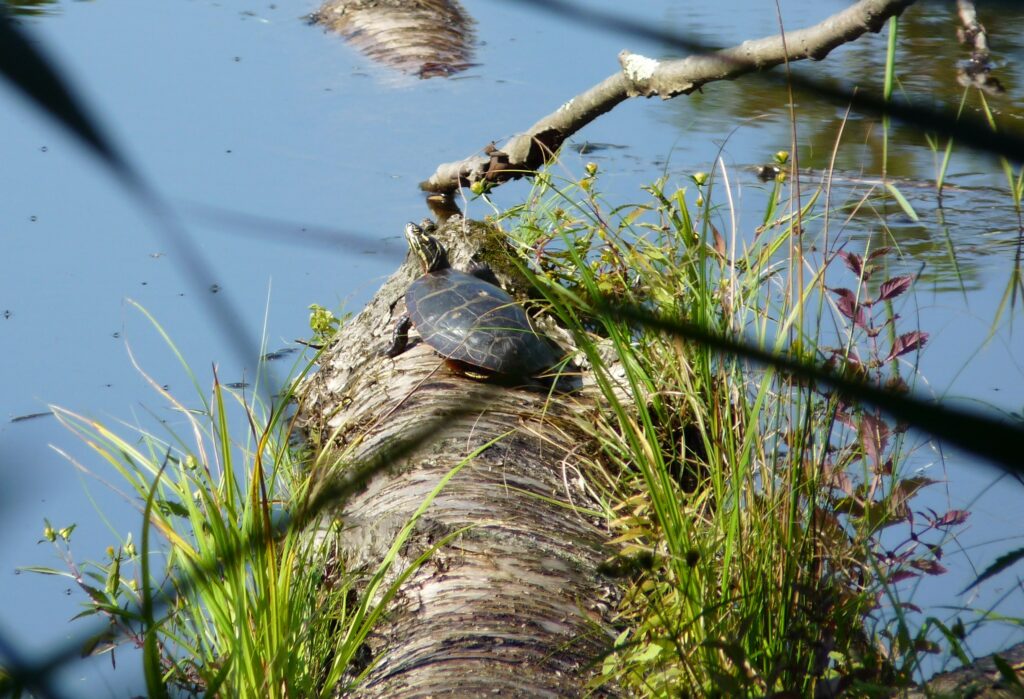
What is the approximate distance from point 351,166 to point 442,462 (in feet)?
8.68

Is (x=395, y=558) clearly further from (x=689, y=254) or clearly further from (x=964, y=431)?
(x=964, y=431)

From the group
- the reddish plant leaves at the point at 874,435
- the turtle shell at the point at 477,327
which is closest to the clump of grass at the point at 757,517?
the reddish plant leaves at the point at 874,435

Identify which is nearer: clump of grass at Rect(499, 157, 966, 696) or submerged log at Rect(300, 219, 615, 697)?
clump of grass at Rect(499, 157, 966, 696)

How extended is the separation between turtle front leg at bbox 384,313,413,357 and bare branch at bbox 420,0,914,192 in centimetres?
70

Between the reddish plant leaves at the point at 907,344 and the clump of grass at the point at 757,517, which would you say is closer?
the clump of grass at the point at 757,517

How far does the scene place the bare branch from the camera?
220cm

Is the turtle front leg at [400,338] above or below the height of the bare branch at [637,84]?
below

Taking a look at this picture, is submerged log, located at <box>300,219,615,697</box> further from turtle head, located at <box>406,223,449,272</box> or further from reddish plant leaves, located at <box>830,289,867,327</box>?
reddish plant leaves, located at <box>830,289,867,327</box>

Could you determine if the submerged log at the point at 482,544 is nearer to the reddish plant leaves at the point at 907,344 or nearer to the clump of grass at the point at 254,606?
the clump of grass at the point at 254,606

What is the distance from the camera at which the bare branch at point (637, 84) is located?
2.20 metres

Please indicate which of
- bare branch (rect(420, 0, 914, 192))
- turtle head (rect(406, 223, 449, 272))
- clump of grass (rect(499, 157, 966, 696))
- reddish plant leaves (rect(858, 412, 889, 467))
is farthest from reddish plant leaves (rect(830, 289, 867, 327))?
turtle head (rect(406, 223, 449, 272))

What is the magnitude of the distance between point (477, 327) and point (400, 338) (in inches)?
18.5

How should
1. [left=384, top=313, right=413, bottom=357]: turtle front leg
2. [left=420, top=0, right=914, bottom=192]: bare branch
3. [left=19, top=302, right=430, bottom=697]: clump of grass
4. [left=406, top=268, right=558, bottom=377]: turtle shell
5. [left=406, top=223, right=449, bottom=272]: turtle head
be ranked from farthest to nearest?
1. [left=406, top=223, right=449, bottom=272]: turtle head
2. [left=384, top=313, right=413, bottom=357]: turtle front leg
3. [left=406, top=268, right=558, bottom=377]: turtle shell
4. [left=420, top=0, right=914, bottom=192]: bare branch
5. [left=19, top=302, right=430, bottom=697]: clump of grass

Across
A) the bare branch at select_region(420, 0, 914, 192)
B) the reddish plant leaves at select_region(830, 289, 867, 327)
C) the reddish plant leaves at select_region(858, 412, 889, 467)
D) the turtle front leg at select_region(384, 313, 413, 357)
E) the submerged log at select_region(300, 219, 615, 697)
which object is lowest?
the submerged log at select_region(300, 219, 615, 697)
